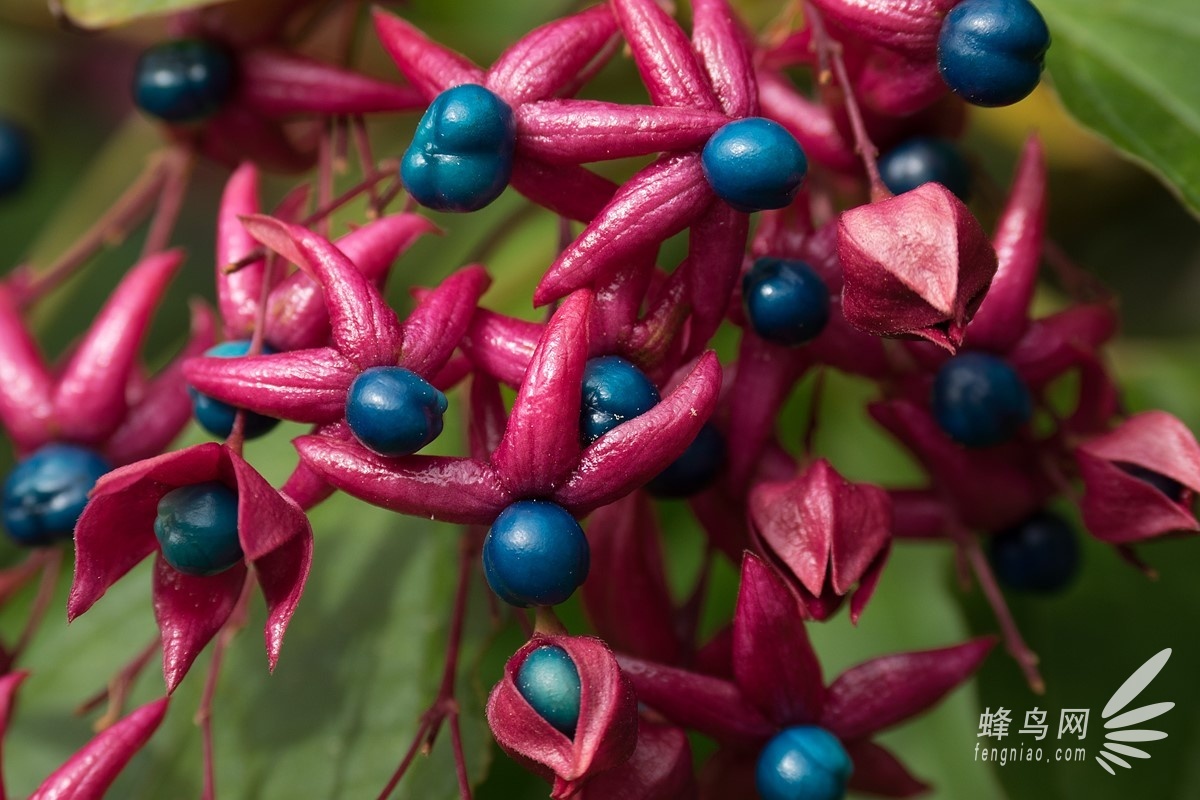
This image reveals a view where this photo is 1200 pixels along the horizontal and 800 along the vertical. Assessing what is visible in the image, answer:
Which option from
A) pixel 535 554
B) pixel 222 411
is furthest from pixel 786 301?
pixel 222 411

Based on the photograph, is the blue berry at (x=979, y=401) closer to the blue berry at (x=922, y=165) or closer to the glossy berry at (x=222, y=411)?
the blue berry at (x=922, y=165)

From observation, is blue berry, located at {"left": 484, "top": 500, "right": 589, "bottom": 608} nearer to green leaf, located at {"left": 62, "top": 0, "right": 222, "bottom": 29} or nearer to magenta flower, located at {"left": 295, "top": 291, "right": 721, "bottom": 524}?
magenta flower, located at {"left": 295, "top": 291, "right": 721, "bottom": 524}

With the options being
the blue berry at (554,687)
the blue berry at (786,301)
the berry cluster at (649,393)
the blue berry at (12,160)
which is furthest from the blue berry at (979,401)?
the blue berry at (12,160)

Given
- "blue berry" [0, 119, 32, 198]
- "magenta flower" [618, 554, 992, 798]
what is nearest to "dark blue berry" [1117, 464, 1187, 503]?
"magenta flower" [618, 554, 992, 798]

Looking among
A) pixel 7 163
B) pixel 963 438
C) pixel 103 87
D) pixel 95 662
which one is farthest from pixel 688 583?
pixel 103 87

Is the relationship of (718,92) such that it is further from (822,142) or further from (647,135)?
(822,142)

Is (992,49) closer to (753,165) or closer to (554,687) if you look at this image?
(753,165)
